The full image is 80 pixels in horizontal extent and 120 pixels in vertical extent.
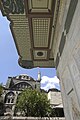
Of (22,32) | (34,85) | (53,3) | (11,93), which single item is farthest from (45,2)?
(34,85)

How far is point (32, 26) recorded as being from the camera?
3.22 meters

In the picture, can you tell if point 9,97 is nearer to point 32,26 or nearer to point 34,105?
point 34,105

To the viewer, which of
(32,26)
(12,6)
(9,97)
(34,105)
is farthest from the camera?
(9,97)

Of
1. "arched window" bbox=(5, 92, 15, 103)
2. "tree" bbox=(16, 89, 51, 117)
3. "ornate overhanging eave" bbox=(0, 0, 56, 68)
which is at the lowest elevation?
"tree" bbox=(16, 89, 51, 117)

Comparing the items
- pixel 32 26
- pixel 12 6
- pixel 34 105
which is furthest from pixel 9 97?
pixel 12 6

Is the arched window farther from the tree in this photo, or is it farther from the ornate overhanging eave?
the ornate overhanging eave

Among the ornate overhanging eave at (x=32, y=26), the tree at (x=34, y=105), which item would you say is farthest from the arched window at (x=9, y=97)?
the ornate overhanging eave at (x=32, y=26)

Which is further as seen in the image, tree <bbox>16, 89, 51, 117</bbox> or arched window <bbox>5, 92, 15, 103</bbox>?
arched window <bbox>5, 92, 15, 103</bbox>

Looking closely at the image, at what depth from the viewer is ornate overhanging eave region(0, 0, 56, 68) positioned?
2.74 meters

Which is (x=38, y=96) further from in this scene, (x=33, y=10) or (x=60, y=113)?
(x=33, y=10)

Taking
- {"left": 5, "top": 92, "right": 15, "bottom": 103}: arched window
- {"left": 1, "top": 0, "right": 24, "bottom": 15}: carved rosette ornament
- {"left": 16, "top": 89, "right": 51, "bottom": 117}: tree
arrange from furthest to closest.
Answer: {"left": 5, "top": 92, "right": 15, "bottom": 103}: arched window, {"left": 16, "top": 89, "right": 51, "bottom": 117}: tree, {"left": 1, "top": 0, "right": 24, "bottom": 15}: carved rosette ornament

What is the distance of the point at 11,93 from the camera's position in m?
28.4

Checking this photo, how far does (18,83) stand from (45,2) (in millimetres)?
30930

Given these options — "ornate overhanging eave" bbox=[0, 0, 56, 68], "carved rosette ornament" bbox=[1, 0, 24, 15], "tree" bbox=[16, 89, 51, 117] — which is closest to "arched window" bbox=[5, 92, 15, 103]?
"tree" bbox=[16, 89, 51, 117]
